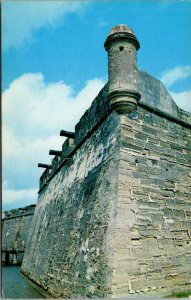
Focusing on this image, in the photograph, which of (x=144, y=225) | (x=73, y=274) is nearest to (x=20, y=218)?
(x=73, y=274)

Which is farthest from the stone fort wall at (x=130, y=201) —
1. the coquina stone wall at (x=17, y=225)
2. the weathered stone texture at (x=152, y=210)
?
the coquina stone wall at (x=17, y=225)

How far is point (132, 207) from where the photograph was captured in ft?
16.3

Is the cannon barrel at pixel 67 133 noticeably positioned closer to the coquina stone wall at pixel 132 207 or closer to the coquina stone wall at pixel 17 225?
the coquina stone wall at pixel 132 207

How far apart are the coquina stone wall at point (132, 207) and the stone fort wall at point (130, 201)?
0.05 ft

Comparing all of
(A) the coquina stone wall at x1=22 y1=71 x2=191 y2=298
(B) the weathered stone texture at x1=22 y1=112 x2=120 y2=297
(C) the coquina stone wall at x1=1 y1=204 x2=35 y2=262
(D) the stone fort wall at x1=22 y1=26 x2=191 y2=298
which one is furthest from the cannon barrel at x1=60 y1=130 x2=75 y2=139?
(C) the coquina stone wall at x1=1 y1=204 x2=35 y2=262

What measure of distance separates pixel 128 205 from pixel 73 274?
209 centimetres

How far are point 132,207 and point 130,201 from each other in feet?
0.33

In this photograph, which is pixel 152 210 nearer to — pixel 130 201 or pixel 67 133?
pixel 130 201

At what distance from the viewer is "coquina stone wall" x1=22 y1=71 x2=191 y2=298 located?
4.64m

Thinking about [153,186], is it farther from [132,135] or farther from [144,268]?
[144,268]

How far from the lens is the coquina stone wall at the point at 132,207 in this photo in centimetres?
464

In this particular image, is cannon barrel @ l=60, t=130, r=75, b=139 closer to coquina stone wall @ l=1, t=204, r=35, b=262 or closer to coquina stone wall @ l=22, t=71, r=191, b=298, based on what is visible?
coquina stone wall @ l=22, t=71, r=191, b=298

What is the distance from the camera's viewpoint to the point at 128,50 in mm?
5762

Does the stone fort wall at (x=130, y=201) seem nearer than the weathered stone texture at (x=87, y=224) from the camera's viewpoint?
Yes
